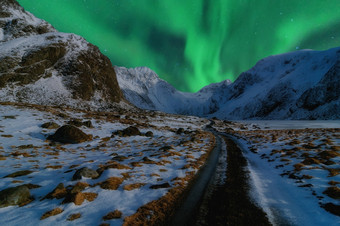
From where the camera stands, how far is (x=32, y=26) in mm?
74062

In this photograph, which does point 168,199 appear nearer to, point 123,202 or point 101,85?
point 123,202

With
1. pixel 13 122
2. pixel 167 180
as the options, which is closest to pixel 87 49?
pixel 13 122

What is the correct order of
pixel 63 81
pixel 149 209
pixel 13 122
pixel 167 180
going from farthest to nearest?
pixel 63 81 < pixel 13 122 < pixel 167 180 < pixel 149 209

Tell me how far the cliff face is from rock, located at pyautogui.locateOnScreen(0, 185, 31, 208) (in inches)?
2086

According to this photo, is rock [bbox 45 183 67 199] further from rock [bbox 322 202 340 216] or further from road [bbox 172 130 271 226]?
rock [bbox 322 202 340 216]

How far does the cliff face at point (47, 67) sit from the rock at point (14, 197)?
5299cm

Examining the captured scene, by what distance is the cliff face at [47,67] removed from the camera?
48.0 metres

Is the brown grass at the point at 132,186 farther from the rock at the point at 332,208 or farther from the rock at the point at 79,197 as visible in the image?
the rock at the point at 332,208

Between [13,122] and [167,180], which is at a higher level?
[13,122]

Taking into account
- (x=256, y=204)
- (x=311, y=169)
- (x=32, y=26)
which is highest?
(x=32, y=26)

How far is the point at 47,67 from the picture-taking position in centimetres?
5700

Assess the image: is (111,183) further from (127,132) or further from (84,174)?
(127,132)

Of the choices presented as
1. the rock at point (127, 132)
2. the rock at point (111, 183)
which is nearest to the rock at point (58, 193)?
the rock at point (111, 183)

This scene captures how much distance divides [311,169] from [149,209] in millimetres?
8105
